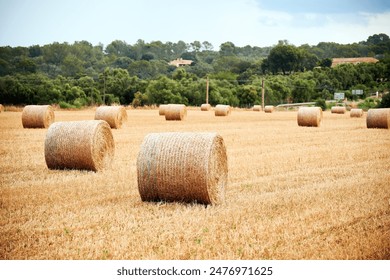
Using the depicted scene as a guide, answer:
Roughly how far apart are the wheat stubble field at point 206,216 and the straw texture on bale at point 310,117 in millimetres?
13949

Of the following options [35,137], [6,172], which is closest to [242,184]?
[6,172]

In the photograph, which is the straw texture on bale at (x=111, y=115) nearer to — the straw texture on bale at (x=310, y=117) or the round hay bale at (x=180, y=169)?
the straw texture on bale at (x=310, y=117)

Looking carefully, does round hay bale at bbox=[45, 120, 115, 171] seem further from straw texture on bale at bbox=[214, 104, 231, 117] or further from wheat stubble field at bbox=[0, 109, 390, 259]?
straw texture on bale at bbox=[214, 104, 231, 117]

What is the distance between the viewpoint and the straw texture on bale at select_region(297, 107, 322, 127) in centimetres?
2480

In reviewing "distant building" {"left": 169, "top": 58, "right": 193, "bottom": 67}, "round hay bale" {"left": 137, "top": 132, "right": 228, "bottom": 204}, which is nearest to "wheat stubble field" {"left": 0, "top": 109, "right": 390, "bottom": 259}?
"round hay bale" {"left": 137, "top": 132, "right": 228, "bottom": 204}

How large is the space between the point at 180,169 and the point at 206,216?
2.87 ft

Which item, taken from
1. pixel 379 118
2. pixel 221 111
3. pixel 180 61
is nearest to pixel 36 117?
pixel 379 118

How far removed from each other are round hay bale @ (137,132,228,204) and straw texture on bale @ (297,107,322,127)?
728 inches

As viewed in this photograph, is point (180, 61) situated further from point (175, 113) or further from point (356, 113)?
→ point (175, 113)

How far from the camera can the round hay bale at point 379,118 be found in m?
22.0

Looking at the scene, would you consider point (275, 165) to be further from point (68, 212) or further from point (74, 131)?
point (68, 212)

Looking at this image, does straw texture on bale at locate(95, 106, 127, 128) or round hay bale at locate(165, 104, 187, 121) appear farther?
round hay bale at locate(165, 104, 187, 121)

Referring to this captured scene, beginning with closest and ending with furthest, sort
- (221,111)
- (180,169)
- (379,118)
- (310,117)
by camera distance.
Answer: (180,169)
(379,118)
(310,117)
(221,111)

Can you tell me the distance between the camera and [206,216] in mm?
6324
